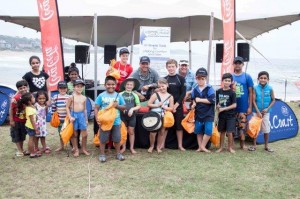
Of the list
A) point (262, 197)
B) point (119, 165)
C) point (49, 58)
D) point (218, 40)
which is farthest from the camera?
point (218, 40)

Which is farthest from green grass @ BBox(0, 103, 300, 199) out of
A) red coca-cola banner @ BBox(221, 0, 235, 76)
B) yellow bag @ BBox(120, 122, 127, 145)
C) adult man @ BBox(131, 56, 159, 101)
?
red coca-cola banner @ BBox(221, 0, 235, 76)

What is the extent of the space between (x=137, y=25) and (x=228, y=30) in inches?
156

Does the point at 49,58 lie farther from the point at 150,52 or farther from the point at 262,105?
the point at 262,105

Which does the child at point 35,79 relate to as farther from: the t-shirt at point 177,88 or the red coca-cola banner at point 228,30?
the red coca-cola banner at point 228,30

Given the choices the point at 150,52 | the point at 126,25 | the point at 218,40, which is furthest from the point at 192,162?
the point at 218,40

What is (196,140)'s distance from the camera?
5.58 metres

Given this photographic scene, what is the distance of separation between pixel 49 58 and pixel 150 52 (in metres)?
2.05

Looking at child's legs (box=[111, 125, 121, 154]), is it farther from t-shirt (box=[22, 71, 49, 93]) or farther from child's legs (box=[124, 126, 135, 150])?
t-shirt (box=[22, 71, 49, 93])

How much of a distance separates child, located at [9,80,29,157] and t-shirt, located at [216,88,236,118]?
2629 mm

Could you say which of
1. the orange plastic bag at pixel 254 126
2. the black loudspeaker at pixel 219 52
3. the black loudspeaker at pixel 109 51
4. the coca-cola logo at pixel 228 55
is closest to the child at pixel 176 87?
the orange plastic bag at pixel 254 126

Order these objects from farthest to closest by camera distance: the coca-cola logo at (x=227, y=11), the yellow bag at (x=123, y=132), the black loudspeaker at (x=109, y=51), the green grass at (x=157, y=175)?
the black loudspeaker at (x=109, y=51) < the coca-cola logo at (x=227, y=11) < the yellow bag at (x=123, y=132) < the green grass at (x=157, y=175)

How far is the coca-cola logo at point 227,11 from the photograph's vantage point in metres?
6.53

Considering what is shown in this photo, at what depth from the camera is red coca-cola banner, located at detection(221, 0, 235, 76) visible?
6.54 meters

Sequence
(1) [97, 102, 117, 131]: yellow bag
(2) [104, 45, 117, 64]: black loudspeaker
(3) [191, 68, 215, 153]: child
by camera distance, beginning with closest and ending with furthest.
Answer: (1) [97, 102, 117, 131]: yellow bag → (3) [191, 68, 215, 153]: child → (2) [104, 45, 117, 64]: black loudspeaker
